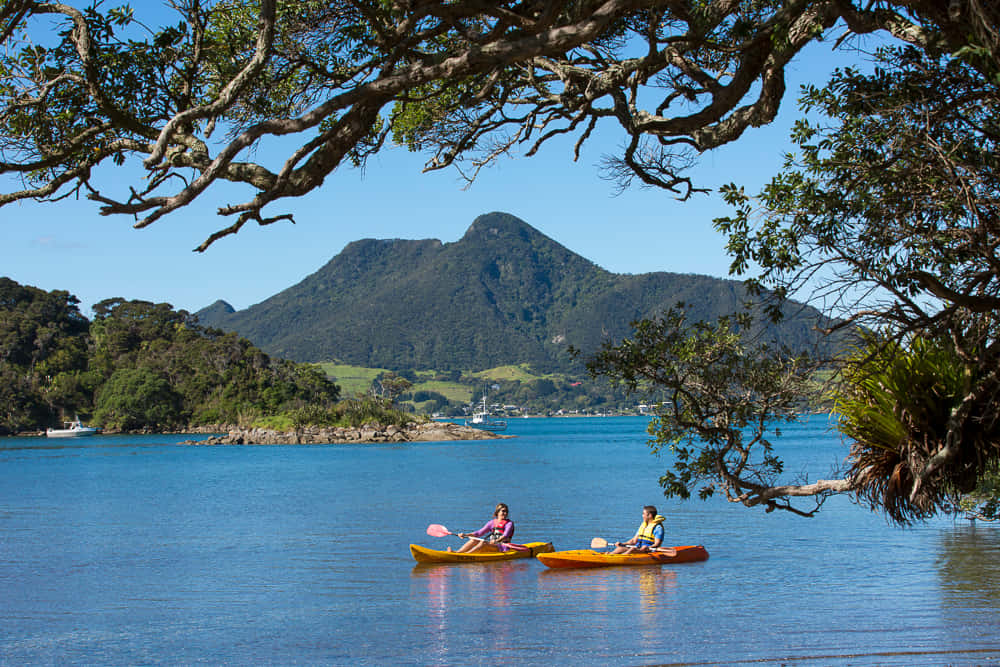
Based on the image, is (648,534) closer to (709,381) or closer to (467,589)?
(467,589)

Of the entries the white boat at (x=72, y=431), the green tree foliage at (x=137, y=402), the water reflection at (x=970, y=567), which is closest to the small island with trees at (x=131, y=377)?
the green tree foliage at (x=137, y=402)

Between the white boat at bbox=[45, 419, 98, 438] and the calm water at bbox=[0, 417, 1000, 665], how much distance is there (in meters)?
94.1

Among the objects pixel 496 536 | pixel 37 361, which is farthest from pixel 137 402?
pixel 496 536

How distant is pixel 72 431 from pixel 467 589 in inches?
4747

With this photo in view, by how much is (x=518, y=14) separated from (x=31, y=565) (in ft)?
62.9

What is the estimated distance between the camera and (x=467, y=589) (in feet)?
54.9

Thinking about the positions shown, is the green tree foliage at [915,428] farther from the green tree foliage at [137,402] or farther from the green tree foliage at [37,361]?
the green tree foliage at [37,361]

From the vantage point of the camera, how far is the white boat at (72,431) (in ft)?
406

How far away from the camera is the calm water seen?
38.0 ft

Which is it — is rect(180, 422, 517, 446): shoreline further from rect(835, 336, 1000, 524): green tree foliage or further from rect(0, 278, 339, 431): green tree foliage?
rect(835, 336, 1000, 524): green tree foliage

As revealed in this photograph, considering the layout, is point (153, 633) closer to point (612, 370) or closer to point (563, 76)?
point (612, 370)

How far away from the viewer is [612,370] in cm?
1012

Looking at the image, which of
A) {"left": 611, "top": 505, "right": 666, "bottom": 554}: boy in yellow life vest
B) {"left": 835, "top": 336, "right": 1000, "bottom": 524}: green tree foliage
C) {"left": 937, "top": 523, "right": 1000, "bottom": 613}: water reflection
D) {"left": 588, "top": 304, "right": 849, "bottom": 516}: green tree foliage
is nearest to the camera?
{"left": 835, "top": 336, "right": 1000, "bottom": 524}: green tree foliage

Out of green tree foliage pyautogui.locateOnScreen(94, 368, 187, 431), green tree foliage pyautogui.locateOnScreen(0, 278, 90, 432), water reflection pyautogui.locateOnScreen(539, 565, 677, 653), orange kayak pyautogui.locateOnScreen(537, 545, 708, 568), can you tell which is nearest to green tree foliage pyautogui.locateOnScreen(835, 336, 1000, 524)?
water reflection pyautogui.locateOnScreen(539, 565, 677, 653)
